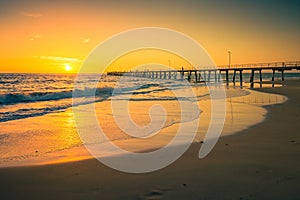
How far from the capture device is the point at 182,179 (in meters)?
5.29

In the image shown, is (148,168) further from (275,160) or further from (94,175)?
(275,160)

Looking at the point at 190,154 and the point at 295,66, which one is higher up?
the point at 295,66

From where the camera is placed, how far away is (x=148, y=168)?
241 inches

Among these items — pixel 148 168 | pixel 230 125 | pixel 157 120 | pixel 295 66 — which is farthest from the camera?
pixel 295 66

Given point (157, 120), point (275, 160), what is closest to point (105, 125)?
point (157, 120)

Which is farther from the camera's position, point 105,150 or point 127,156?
point 105,150

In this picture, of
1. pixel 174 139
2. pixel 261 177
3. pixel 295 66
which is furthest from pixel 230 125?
pixel 295 66

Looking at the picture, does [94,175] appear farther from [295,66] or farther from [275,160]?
[295,66]

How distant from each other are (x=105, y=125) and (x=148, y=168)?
6.70 meters

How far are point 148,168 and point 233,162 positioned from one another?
1864 millimetres

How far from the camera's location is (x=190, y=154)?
7.24 m

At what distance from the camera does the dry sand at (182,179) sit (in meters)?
4.57

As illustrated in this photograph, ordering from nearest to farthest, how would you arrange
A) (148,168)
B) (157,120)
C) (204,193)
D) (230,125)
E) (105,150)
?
(204,193), (148,168), (105,150), (230,125), (157,120)

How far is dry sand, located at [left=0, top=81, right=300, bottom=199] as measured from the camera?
4.57m
